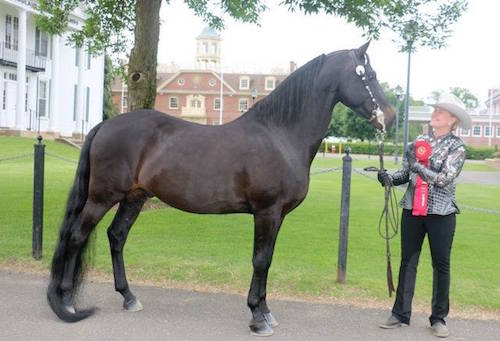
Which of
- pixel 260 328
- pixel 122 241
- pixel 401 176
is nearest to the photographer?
pixel 260 328

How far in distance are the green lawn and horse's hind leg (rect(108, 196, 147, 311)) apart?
1.03 metres

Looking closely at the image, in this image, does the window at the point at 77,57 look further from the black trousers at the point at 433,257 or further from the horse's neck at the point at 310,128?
the black trousers at the point at 433,257

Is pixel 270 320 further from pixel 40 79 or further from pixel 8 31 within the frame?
pixel 40 79

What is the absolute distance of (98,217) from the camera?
4867 millimetres

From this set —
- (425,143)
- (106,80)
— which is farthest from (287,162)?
(106,80)

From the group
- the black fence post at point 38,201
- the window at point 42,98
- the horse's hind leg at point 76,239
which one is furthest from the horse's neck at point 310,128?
the window at point 42,98

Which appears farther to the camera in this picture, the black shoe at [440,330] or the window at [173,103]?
the window at [173,103]

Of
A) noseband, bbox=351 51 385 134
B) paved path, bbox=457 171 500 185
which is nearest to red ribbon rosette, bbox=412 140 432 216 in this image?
noseband, bbox=351 51 385 134

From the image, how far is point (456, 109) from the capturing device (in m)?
4.58

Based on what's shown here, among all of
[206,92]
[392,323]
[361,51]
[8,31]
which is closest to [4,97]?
[8,31]

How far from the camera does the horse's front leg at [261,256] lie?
4.59 metres

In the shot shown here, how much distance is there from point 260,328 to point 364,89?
2184mm

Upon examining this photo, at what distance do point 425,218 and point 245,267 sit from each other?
261cm

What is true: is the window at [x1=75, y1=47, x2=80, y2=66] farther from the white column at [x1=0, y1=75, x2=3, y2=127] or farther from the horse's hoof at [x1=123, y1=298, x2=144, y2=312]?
the horse's hoof at [x1=123, y1=298, x2=144, y2=312]
